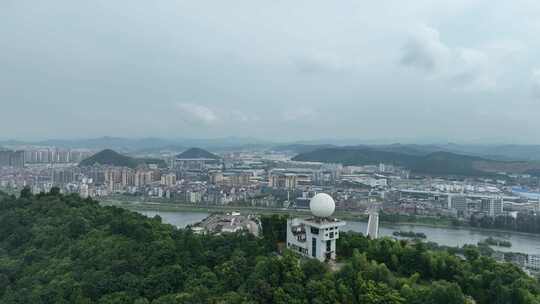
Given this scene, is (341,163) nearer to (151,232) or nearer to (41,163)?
(41,163)

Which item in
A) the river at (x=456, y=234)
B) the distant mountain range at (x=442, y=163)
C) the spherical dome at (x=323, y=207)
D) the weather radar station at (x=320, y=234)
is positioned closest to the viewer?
the weather radar station at (x=320, y=234)

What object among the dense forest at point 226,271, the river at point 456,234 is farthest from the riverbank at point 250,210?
the dense forest at point 226,271

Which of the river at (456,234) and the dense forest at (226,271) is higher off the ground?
the dense forest at (226,271)

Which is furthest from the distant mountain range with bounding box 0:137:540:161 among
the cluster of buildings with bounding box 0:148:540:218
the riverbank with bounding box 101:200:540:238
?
the riverbank with bounding box 101:200:540:238

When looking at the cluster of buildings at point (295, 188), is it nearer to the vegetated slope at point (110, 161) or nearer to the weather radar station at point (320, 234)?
the vegetated slope at point (110, 161)

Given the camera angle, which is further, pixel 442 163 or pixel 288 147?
pixel 288 147

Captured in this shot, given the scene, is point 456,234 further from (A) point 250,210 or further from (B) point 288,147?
(B) point 288,147

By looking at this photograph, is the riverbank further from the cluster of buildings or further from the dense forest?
the dense forest

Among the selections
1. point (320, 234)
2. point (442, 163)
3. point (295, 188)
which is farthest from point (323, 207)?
point (442, 163)

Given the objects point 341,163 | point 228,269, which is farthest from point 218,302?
point 341,163
